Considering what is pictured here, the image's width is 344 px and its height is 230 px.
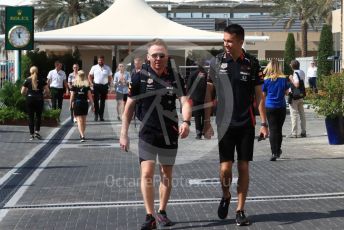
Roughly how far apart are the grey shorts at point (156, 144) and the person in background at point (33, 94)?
1003 cm

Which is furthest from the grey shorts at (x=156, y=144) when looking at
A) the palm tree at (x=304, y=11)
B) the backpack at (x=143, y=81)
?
the palm tree at (x=304, y=11)

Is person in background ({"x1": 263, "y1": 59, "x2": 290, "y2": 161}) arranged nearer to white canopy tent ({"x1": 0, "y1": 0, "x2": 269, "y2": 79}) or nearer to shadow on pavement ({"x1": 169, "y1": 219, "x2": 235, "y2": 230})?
shadow on pavement ({"x1": 169, "y1": 219, "x2": 235, "y2": 230})

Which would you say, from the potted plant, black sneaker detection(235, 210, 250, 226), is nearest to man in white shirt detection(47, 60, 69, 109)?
the potted plant

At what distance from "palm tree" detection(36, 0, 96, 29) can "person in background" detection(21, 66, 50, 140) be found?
38346mm

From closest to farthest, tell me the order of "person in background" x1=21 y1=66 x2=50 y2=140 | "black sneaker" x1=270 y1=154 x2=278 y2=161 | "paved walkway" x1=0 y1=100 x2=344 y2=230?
"paved walkway" x1=0 y1=100 x2=344 y2=230 → "black sneaker" x1=270 y1=154 x2=278 y2=161 → "person in background" x1=21 y1=66 x2=50 y2=140

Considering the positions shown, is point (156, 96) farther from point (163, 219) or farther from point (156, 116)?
point (163, 219)

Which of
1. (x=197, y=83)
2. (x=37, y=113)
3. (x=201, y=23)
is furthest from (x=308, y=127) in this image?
(x=201, y=23)

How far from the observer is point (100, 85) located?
2416 cm

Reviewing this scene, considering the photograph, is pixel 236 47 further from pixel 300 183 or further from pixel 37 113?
pixel 37 113

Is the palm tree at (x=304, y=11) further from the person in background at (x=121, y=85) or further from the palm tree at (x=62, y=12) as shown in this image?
the person in background at (x=121, y=85)

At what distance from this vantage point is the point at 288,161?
1334 centimetres

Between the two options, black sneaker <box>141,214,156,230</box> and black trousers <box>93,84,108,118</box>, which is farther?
black trousers <box>93,84,108,118</box>

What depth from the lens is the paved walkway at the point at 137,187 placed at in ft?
26.7

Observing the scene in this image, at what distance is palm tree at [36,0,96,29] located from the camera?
182 feet
